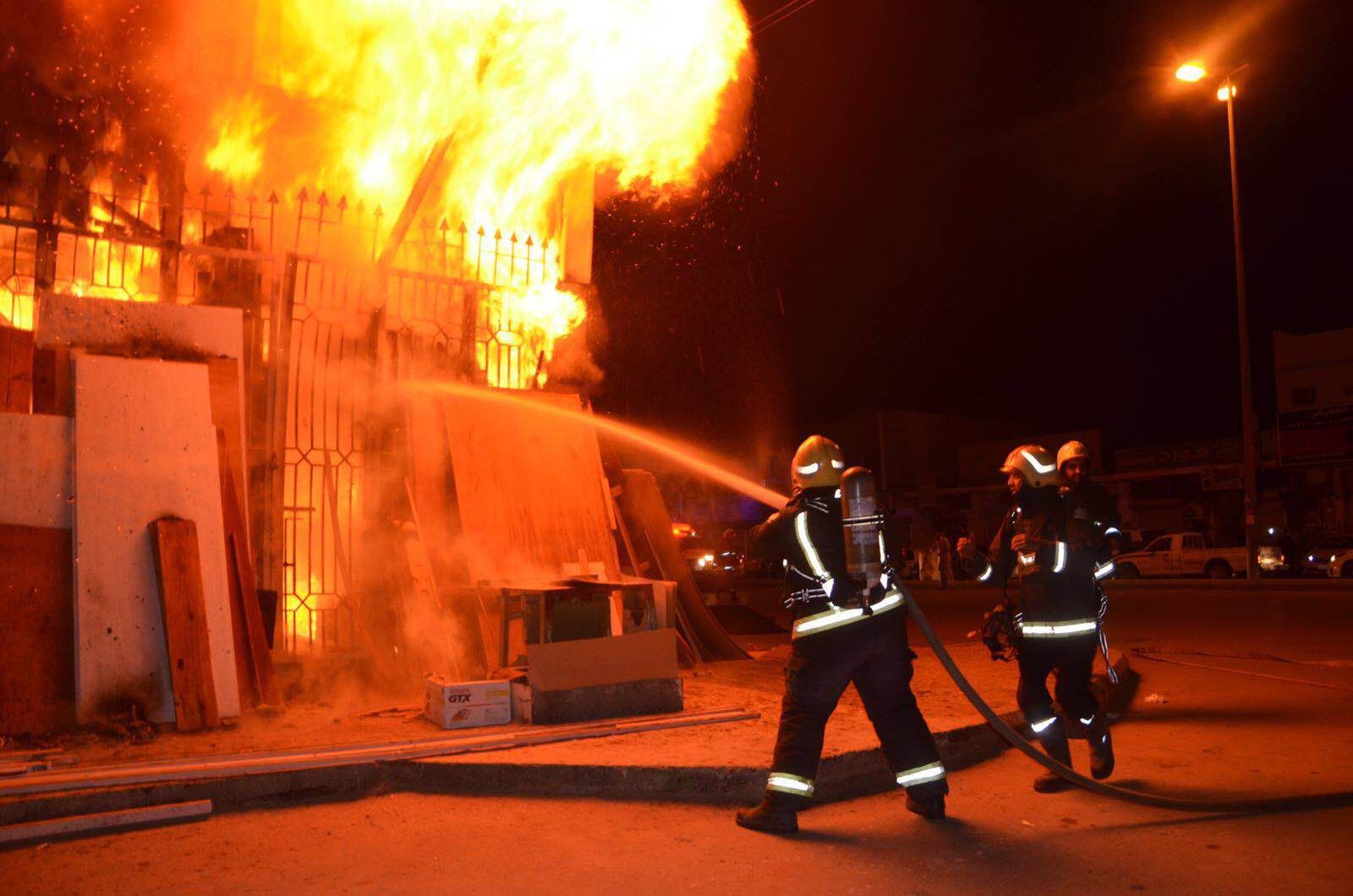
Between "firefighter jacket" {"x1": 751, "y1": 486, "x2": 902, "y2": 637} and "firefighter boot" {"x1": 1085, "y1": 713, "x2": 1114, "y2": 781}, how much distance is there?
136cm

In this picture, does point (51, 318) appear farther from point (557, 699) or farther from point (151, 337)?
point (557, 699)

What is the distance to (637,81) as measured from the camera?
9.66 m

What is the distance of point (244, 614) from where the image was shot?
6.89m

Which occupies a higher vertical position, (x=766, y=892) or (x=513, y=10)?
(x=513, y=10)

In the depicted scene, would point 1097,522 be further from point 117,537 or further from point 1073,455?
point 117,537

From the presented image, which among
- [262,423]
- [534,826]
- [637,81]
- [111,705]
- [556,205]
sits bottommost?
[534,826]

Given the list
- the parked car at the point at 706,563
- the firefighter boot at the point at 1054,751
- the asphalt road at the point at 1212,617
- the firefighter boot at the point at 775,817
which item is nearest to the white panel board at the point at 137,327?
the firefighter boot at the point at 775,817

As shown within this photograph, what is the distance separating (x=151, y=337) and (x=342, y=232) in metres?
2.47

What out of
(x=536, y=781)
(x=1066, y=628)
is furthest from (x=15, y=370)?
(x=1066, y=628)

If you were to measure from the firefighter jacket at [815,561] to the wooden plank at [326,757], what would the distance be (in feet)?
6.10

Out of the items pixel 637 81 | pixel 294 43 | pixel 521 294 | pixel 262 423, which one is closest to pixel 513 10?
pixel 637 81

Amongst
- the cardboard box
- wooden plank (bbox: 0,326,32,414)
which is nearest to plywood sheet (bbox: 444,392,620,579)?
the cardboard box

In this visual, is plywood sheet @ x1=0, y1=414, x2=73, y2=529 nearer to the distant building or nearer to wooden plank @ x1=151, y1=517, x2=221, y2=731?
wooden plank @ x1=151, y1=517, x2=221, y2=731

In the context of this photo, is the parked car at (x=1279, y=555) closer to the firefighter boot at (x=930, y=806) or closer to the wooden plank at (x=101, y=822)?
the firefighter boot at (x=930, y=806)
